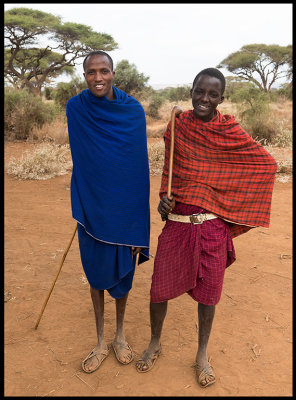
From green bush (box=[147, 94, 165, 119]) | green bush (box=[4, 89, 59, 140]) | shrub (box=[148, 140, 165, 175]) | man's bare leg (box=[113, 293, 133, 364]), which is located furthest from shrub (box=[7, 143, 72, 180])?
green bush (box=[147, 94, 165, 119])

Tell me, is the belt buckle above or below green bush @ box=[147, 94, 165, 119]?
below

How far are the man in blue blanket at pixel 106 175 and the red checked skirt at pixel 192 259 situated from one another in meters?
0.24

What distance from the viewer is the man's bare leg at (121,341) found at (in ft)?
8.22

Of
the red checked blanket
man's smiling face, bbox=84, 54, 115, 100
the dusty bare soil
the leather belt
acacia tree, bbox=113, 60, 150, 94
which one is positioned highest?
acacia tree, bbox=113, 60, 150, 94

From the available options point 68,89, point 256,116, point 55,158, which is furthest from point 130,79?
point 55,158

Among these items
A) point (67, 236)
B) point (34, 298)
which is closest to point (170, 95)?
point (67, 236)

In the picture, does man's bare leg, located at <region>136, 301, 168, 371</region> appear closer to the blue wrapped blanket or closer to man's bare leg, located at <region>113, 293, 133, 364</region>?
man's bare leg, located at <region>113, 293, 133, 364</region>

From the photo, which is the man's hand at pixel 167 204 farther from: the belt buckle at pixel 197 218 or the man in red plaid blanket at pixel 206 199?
the belt buckle at pixel 197 218

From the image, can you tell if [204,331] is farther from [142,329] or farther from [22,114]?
[22,114]

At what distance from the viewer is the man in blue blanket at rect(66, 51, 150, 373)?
2238 millimetres

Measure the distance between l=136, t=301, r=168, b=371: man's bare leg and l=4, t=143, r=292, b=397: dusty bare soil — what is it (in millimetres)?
66

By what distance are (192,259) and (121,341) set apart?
865 millimetres

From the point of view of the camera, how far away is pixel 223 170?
218 cm

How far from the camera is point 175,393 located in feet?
7.37
